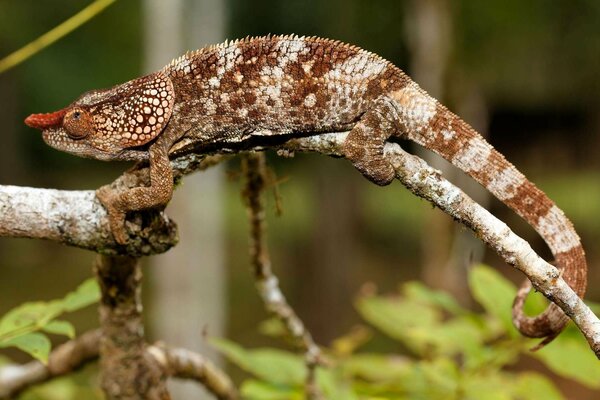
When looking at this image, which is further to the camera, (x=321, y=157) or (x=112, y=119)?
(x=321, y=157)

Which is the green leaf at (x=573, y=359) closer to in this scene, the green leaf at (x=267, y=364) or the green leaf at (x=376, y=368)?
the green leaf at (x=376, y=368)

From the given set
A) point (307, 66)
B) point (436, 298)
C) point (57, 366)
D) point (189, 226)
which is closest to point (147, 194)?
point (307, 66)

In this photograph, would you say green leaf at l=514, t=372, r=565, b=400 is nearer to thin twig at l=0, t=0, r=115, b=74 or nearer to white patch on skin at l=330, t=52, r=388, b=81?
white patch on skin at l=330, t=52, r=388, b=81

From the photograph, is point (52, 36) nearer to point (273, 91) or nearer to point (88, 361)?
point (273, 91)

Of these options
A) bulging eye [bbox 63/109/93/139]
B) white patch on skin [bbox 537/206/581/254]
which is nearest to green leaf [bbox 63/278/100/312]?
bulging eye [bbox 63/109/93/139]

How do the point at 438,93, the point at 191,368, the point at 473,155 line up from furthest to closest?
1. the point at 438,93
2. the point at 191,368
3. the point at 473,155
